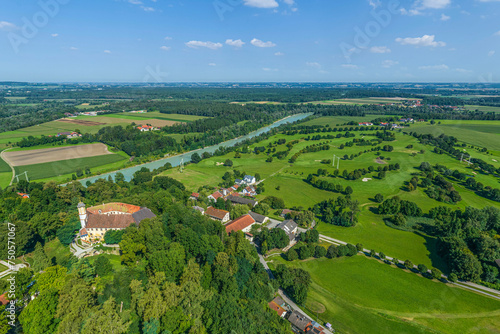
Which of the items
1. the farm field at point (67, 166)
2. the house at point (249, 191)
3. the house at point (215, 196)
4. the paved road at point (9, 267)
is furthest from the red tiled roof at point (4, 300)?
the farm field at point (67, 166)

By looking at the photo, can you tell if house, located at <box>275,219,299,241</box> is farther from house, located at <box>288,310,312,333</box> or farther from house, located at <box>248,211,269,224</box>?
house, located at <box>288,310,312,333</box>

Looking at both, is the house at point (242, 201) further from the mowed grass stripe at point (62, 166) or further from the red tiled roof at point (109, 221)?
the mowed grass stripe at point (62, 166)

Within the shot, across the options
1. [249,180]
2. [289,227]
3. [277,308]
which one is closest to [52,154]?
[249,180]

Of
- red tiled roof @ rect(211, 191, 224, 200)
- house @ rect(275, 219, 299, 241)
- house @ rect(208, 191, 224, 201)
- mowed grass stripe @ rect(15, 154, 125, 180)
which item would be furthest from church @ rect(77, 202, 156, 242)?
mowed grass stripe @ rect(15, 154, 125, 180)

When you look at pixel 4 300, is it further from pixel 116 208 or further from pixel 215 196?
pixel 215 196

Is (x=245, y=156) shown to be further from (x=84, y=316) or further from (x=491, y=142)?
(x=491, y=142)

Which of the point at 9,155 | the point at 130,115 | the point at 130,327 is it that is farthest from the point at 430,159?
the point at 130,115
